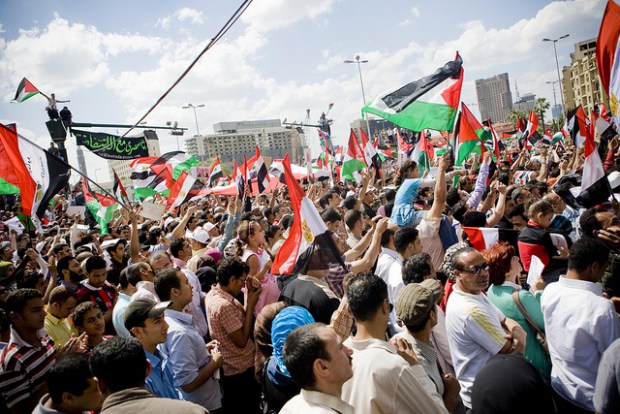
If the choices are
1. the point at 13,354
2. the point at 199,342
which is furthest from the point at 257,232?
the point at 13,354

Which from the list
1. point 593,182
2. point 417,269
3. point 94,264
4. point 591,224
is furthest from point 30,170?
point 593,182

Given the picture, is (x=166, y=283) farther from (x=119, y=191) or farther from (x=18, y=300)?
(x=119, y=191)

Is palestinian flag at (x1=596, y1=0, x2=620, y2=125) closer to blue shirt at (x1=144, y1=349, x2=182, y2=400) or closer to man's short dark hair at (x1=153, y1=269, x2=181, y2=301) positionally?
man's short dark hair at (x1=153, y1=269, x2=181, y2=301)

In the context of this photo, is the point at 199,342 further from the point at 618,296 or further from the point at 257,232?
the point at 618,296

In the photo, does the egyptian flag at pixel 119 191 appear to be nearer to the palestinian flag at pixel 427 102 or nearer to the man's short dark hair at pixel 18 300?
the palestinian flag at pixel 427 102

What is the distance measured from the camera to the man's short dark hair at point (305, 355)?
7.09 ft

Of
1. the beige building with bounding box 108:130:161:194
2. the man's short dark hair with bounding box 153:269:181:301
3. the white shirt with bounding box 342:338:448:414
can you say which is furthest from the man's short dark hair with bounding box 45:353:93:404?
the beige building with bounding box 108:130:161:194

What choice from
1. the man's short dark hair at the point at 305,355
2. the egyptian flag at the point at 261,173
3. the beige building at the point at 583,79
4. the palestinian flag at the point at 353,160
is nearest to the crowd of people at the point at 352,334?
the man's short dark hair at the point at 305,355

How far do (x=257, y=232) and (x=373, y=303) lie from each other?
3163mm

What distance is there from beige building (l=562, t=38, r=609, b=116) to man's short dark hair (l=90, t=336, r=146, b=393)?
8075 centimetres

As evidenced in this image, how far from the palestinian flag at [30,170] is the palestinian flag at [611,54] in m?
7.35

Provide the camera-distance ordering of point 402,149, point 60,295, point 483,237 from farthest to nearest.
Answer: point 402,149 → point 483,237 → point 60,295

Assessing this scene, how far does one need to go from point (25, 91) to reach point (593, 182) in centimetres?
1174

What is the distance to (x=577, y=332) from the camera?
2.86 meters
